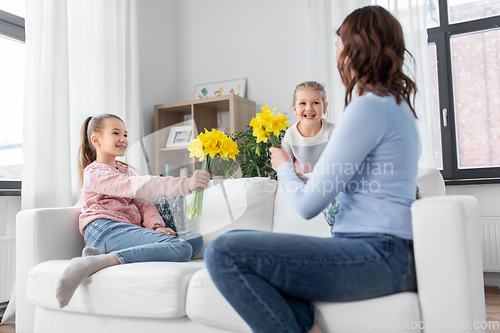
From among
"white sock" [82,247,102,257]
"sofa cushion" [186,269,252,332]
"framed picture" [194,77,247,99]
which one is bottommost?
"sofa cushion" [186,269,252,332]

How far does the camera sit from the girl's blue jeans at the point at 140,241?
1.55 meters

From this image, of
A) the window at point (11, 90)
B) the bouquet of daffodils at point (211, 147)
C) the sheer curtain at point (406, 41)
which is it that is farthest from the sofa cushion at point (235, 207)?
the window at point (11, 90)

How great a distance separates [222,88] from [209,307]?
102 inches

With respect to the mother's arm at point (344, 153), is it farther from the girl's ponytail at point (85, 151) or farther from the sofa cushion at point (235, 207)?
the girl's ponytail at point (85, 151)

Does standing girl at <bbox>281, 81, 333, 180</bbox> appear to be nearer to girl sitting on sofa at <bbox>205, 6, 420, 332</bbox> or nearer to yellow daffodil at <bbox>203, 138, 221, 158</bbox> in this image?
yellow daffodil at <bbox>203, 138, 221, 158</bbox>

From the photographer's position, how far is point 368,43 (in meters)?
1.00

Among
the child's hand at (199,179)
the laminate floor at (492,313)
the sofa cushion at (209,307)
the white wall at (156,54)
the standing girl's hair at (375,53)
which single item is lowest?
the laminate floor at (492,313)

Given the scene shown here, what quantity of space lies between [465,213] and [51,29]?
97.4 inches

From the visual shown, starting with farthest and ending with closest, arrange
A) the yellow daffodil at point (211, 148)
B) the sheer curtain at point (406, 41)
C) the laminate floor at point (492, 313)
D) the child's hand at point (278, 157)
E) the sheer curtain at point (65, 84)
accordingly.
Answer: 1. the sheer curtain at point (406, 41)
2. the sheer curtain at point (65, 84)
3. the laminate floor at point (492, 313)
4. the yellow daffodil at point (211, 148)
5. the child's hand at point (278, 157)

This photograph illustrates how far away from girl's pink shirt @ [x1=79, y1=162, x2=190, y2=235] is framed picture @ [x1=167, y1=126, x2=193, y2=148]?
0.26m

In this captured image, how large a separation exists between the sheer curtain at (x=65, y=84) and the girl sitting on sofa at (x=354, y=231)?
1.40 meters

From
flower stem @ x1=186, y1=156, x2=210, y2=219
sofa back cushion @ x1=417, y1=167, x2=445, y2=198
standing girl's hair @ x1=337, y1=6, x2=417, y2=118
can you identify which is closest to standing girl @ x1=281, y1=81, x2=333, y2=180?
sofa back cushion @ x1=417, y1=167, x2=445, y2=198

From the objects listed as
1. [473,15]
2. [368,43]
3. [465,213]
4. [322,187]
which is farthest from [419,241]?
[473,15]

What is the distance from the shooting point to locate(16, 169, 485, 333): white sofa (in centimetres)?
98
